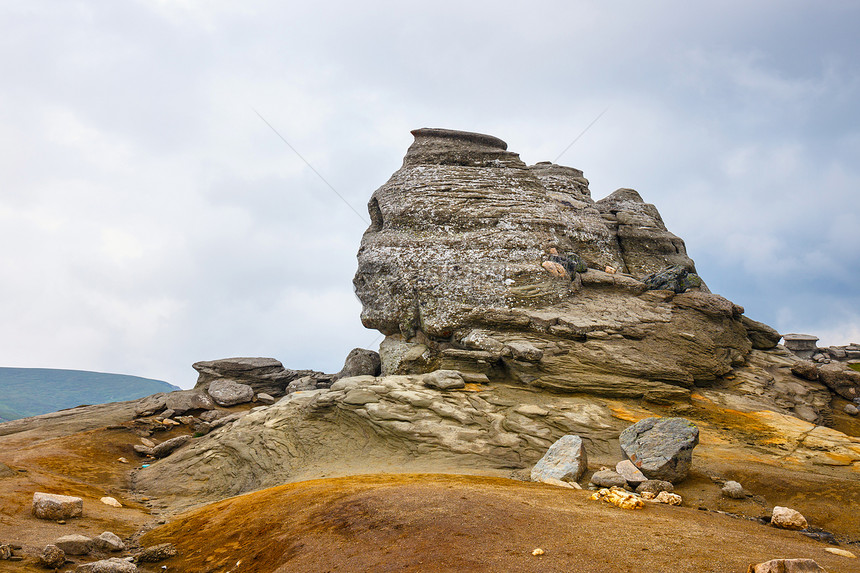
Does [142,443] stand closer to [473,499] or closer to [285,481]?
[285,481]

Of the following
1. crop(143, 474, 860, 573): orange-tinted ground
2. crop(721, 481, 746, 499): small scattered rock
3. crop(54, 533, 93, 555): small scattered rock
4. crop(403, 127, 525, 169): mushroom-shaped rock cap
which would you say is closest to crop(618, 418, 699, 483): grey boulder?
crop(721, 481, 746, 499): small scattered rock

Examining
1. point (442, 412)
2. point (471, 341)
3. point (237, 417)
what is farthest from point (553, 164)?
point (237, 417)

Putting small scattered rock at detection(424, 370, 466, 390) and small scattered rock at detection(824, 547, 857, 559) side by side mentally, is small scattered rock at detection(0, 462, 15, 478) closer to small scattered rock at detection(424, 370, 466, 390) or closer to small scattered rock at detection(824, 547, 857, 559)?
small scattered rock at detection(424, 370, 466, 390)

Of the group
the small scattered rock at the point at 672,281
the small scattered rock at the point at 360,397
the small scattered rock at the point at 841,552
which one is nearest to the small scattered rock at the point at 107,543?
the small scattered rock at the point at 360,397

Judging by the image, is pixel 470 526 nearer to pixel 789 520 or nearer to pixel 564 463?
pixel 564 463

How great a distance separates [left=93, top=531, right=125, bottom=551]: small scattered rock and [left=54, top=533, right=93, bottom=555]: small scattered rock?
0.71 feet

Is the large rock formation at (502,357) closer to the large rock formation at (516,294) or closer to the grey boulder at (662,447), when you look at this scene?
the large rock formation at (516,294)

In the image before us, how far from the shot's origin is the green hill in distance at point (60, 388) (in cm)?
7343

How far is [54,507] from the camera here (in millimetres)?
9750

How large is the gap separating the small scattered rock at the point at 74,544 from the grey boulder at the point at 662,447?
9521mm

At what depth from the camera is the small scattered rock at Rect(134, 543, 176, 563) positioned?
813 centimetres

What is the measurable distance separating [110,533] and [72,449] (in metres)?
10.3

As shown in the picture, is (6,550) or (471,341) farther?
(471,341)

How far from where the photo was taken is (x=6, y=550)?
7.36 metres
